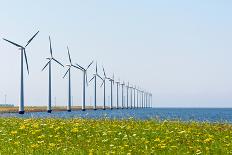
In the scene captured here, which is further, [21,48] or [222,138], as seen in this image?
[21,48]

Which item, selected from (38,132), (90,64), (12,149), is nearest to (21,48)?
(90,64)

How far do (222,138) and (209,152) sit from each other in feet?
14.1

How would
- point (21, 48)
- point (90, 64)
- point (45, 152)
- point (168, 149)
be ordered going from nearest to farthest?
point (45, 152) < point (168, 149) < point (21, 48) < point (90, 64)

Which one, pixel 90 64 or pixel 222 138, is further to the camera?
pixel 90 64

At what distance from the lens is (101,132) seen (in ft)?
73.7

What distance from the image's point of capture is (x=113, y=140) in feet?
65.5

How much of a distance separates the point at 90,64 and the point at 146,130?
110009 mm

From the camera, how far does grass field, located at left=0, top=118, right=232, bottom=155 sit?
1681 cm

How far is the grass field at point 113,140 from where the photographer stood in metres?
16.8

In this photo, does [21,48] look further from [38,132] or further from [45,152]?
[45,152]

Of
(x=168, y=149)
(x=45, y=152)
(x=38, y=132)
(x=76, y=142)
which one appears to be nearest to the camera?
(x=45, y=152)

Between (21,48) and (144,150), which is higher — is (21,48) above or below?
above

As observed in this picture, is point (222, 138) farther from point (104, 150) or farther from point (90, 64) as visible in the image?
point (90, 64)

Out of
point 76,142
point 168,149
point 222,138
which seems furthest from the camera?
point 222,138
